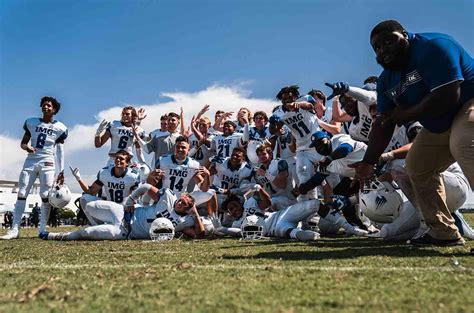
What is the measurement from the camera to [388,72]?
14.2 feet

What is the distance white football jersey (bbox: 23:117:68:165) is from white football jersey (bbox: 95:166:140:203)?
1466 mm

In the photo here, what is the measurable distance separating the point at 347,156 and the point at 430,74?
2.65 metres

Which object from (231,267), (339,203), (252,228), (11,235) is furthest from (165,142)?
(231,267)

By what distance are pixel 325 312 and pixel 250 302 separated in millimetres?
392

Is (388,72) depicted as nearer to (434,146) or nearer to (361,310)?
(434,146)

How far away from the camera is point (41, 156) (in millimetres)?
9289

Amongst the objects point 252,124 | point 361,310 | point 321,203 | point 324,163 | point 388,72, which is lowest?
point 361,310

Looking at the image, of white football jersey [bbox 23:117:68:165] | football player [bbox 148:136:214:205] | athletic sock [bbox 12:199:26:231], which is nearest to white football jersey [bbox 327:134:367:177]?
Result: football player [bbox 148:136:214:205]

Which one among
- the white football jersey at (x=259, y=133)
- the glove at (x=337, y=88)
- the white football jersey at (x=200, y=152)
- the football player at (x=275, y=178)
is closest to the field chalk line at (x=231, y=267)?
the glove at (x=337, y=88)

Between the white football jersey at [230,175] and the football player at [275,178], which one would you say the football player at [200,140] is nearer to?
the white football jersey at [230,175]

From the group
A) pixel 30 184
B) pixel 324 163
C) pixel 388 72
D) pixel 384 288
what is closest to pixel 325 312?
pixel 384 288

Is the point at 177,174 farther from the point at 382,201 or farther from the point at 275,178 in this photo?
the point at 382,201

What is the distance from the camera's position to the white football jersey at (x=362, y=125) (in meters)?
6.45

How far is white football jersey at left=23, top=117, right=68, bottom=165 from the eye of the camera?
30.4 feet
